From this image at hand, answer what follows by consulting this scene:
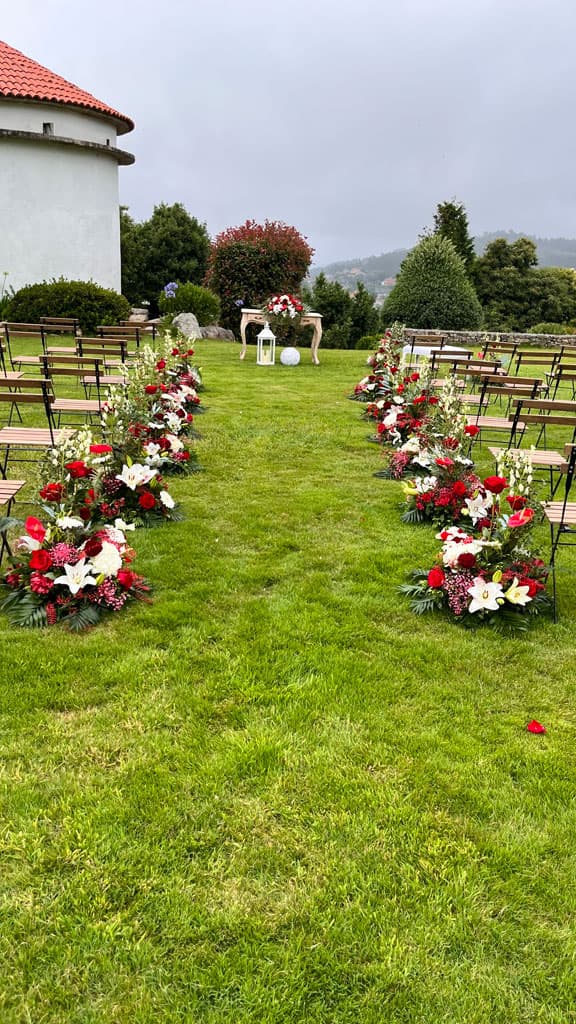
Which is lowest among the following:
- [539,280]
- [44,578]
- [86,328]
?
[44,578]

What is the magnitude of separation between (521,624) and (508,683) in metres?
0.61

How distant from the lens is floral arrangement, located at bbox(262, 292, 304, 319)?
12609 mm

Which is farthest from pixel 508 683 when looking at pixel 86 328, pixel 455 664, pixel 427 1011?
pixel 86 328

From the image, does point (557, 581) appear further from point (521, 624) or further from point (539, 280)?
point (539, 280)

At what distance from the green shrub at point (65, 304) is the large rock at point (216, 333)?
3.12 m

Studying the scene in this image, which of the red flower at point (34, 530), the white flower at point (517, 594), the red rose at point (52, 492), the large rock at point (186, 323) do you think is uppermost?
the large rock at point (186, 323)

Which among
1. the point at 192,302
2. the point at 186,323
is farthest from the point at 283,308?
the point at 192,302

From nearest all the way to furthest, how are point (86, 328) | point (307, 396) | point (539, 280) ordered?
point (307, 396), point (86, 328), point (539, 280)

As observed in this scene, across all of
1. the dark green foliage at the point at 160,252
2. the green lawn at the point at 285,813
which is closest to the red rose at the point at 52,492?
the green lawn at the point at 285,813

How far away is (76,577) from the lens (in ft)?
A: 11.5

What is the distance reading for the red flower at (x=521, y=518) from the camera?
355 centimetres

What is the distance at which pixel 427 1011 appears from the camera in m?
1.72

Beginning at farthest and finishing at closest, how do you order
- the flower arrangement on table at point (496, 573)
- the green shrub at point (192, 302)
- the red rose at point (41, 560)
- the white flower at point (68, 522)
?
the green shrub at point (192, 302) < the flower arrangement on table at point (496, 573) < the white flower at point (68, 522) < the red rose at point (41, 560)

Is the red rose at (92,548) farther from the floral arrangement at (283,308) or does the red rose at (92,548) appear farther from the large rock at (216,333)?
the large rock at (216,333)
